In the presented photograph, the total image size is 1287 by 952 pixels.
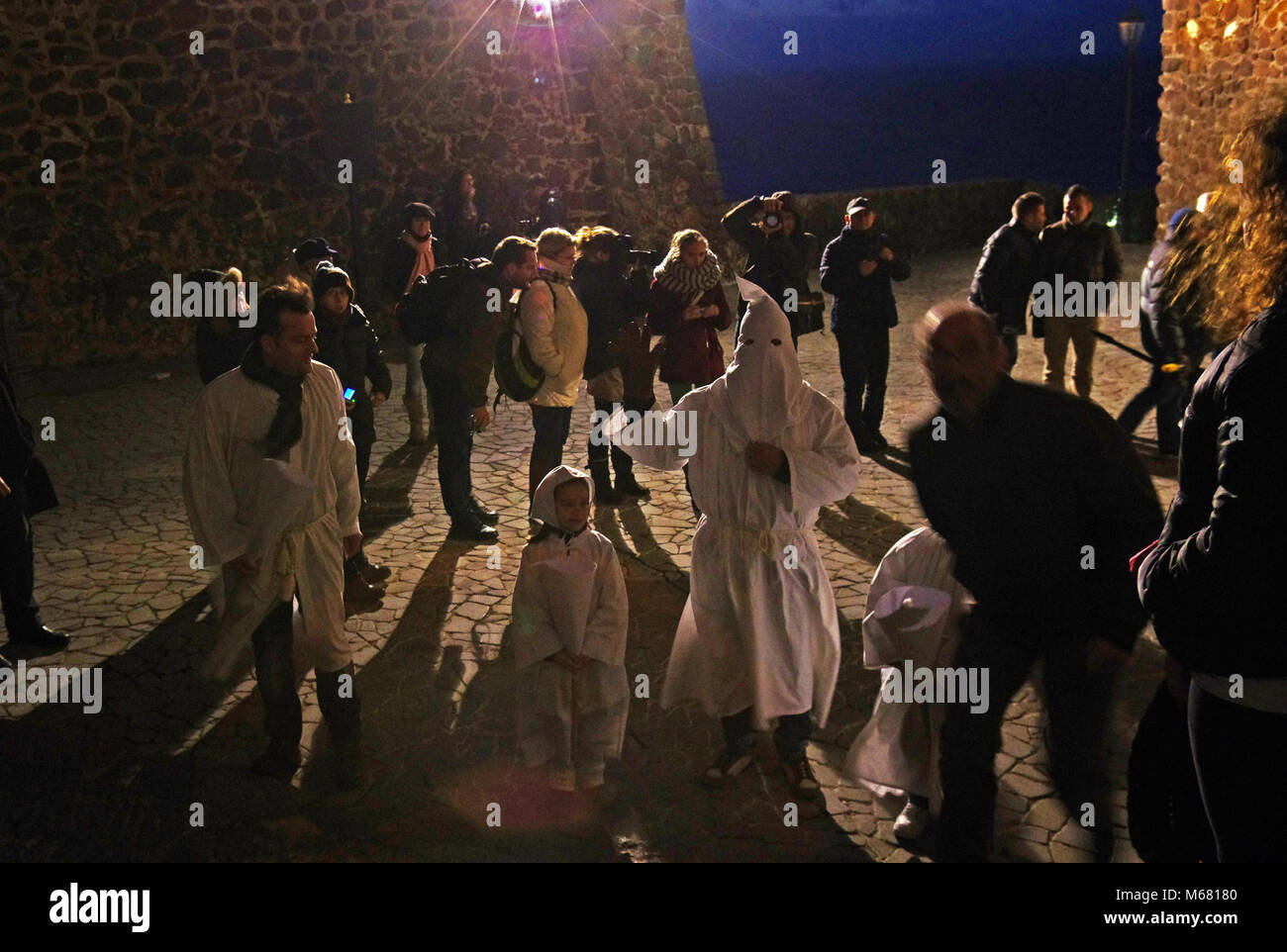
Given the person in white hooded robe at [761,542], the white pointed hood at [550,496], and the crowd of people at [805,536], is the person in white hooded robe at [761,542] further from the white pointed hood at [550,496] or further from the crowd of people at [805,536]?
the white pointed hood at [550,496]

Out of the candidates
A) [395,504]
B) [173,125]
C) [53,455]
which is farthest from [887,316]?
[173,125]

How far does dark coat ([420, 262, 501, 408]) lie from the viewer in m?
7.13

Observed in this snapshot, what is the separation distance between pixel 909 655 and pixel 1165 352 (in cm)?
482

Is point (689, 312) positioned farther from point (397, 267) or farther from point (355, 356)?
point (397, 267)

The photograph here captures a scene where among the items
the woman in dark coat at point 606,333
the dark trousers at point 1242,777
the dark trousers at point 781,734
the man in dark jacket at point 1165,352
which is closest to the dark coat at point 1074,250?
the man in dark jacket at point 1165,352

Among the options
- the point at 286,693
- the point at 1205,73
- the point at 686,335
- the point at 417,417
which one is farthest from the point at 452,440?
the point at 1205,73

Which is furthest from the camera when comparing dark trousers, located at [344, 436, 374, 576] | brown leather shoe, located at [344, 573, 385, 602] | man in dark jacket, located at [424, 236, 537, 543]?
man in dark jacket, located at [424, 236, 537, 543]

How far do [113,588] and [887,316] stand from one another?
520 centimetres

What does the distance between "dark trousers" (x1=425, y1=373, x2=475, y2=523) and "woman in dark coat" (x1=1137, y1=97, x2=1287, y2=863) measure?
17.3 feet

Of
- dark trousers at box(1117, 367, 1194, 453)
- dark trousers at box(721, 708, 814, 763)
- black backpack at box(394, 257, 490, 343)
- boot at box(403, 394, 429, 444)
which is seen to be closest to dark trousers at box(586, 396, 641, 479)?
black backpack at box(394, 257, 490, 343)

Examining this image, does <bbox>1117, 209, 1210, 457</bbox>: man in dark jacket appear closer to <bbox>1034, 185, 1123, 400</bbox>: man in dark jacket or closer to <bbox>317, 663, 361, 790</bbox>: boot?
<bbox>1034, 185, 1123, 400</bbox>: man in dark jacket

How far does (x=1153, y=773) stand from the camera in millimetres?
2742

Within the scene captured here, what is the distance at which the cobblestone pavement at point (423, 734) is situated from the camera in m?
4.27

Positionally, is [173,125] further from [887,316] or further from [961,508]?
[961,508]
